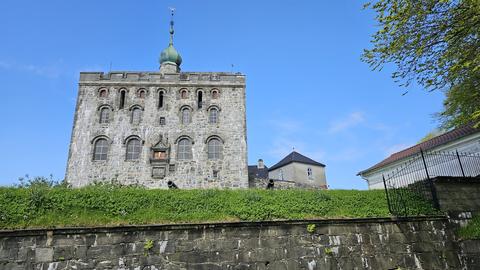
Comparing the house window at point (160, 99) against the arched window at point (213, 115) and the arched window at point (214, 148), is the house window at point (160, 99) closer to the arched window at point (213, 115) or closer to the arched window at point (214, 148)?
the arched window at point (213, 115)

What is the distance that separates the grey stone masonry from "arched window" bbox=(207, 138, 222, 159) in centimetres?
8

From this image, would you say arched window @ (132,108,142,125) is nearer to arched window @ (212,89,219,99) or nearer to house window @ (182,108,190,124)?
house window @ (182,108,190,124)

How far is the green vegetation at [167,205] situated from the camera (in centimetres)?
813

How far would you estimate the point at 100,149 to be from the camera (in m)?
23.1

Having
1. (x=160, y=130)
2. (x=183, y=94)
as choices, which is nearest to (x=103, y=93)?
(x=160, y=130)

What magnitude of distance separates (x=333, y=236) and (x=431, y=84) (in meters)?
5.90

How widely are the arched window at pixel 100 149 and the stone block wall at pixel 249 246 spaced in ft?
53.0

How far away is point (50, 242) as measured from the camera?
298 inches

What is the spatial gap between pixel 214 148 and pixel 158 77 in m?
7.76

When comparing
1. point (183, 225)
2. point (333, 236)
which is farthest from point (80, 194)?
point (333, 236)

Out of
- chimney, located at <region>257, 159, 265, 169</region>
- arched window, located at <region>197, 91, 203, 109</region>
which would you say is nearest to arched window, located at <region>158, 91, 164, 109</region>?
arched window, located at <region>197, 91, 203, 109</region>

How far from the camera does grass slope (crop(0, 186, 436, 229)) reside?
320 inches

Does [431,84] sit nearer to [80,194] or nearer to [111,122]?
[80,194]

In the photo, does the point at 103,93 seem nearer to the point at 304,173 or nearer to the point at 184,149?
the point at 184,149
